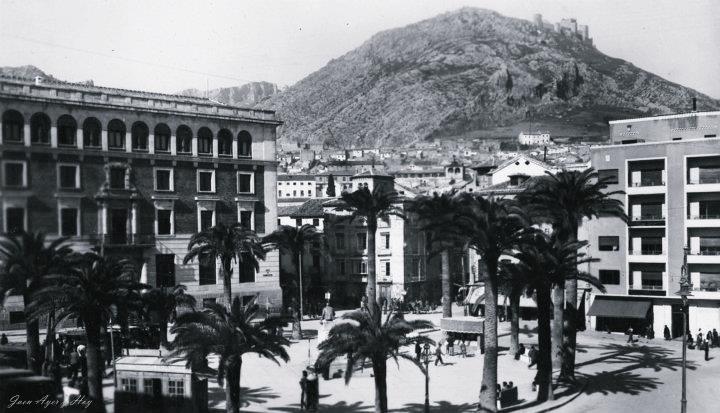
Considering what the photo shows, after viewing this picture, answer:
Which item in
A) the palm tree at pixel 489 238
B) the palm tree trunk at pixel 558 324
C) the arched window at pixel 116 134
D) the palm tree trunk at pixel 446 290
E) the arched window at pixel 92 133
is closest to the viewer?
the palm tree at pixel 489 238

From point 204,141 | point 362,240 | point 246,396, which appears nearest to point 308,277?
point 362,240

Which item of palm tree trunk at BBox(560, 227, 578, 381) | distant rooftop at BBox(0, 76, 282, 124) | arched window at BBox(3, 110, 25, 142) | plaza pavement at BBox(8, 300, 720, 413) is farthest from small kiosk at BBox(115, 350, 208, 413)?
palm tree trunk at BBox(560, 227, 578, 381)

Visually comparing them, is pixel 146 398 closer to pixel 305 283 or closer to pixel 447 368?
pixel 447 368

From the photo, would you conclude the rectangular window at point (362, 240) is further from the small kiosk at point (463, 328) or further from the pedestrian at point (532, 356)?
the pedestrian at point (532, 356)

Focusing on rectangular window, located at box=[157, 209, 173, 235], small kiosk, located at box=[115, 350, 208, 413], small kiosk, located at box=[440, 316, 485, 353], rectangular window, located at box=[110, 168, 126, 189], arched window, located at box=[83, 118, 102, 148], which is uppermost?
arched window, located at box=[83, 118, 102, 148]

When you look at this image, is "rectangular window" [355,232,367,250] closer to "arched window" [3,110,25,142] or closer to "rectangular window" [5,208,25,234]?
"arched window" [3,110,25,142]

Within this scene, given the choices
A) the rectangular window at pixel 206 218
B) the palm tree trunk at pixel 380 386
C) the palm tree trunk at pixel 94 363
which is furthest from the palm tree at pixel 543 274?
the rectangular window at pixel 206 218
